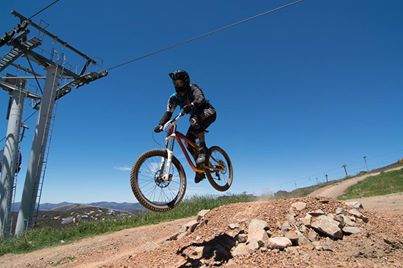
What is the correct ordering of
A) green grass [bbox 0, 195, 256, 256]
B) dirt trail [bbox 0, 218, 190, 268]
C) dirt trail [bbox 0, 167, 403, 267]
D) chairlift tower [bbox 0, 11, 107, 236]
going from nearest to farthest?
dirt trail [bbox 0, 167, 403, 267]
dirt trail [bbox 0, 218, 190, 268]
green grass [bbox 0, 195, 256, 256]
chairlift tower [bbox 0, 11, 107, 236]

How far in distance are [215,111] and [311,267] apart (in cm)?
440

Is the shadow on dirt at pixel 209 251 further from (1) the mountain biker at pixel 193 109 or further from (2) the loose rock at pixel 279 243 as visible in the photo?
(1) the mountain biker at pixel 193 109

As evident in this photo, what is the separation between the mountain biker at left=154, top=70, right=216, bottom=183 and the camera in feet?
24.0

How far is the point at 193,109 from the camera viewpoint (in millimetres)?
7324

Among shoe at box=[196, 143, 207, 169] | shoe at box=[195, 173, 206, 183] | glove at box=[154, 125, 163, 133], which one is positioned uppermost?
glove at box=[154, 125, 163, 133]

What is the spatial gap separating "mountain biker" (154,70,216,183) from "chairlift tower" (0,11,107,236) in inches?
741

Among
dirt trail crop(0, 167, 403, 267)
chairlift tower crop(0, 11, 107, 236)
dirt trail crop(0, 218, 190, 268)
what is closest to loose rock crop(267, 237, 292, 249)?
dirt trail crop(0, 167, 403, 267)

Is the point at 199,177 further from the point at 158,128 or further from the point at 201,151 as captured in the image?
the point at 158,128

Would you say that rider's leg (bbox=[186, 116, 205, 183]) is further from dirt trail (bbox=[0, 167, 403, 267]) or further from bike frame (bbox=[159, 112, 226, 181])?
dirt trail (bbox=[0, 167, 403, 267])

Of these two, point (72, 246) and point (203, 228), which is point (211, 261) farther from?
point (72, 246)

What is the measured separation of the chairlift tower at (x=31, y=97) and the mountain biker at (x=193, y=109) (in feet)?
61.8

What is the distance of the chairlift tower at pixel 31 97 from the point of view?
69.7ft

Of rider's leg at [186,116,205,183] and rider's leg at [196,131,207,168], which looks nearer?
rider's leg at [196,131,207,168]

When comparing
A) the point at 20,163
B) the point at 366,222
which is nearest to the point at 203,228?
the point at 366,222
